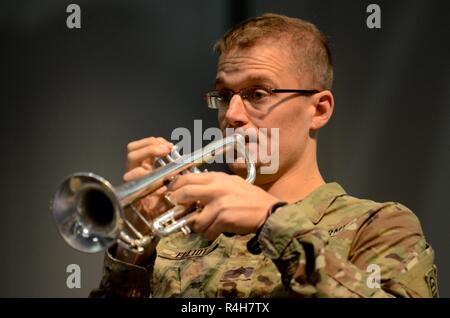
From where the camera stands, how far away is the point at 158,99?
3.12 meters

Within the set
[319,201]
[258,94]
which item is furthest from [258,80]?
[319,201]

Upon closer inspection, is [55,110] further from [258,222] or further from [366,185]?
[258,222]

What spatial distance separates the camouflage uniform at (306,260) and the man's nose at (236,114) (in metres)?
0.29

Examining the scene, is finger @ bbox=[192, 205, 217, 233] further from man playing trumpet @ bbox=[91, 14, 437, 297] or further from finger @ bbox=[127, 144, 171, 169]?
finger @ bbox=[127, 144, 171, 169]

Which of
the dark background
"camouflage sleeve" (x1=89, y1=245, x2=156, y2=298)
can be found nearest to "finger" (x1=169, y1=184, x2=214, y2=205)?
"camouflage sleeve" (x1=89, y1=245, x2=156, y2=298)

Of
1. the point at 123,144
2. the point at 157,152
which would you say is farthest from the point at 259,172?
the point at 123,144

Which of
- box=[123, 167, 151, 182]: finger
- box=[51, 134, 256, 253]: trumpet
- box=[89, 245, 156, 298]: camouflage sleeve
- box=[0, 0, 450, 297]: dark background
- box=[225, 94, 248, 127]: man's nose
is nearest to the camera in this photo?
box=[51, 134, 256, 253]: trumpet

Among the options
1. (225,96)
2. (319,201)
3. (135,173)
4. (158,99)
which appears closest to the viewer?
(135,173)

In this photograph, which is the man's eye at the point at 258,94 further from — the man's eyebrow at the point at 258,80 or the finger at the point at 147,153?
the finger at the point at 147,153

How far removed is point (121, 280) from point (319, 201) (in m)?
0.59

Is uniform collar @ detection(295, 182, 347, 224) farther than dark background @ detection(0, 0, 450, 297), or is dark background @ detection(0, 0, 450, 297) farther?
dark background @ detection(0, 0, 450, 297)

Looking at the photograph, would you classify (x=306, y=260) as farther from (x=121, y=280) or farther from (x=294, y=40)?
(x=294, y=40)

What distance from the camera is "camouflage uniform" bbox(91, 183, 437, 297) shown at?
1592 millimetres

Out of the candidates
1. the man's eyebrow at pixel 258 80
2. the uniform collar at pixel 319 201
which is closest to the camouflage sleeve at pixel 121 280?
the uniform collar at pixel 319 201
